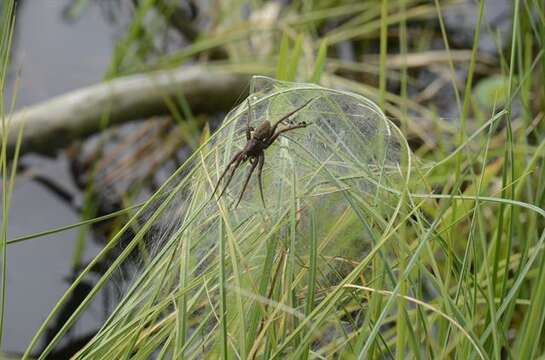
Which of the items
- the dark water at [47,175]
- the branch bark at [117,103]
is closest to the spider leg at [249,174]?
the dark water at [47,175]

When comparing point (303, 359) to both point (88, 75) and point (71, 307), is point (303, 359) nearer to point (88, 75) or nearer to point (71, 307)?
point (71, 307)

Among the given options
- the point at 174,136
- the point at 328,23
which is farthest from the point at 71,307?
the point at 328,23

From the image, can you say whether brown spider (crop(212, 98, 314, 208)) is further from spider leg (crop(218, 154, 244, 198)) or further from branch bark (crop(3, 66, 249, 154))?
branch bark (crop(3, 66, 249, 154))

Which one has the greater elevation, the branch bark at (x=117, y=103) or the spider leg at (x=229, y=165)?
the spider leg at (x=229, y=165)

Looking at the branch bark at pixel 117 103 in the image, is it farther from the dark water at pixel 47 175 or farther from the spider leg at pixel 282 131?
the spider leg at pixel 282 131

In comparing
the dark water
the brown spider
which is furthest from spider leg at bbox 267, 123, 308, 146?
the dark water

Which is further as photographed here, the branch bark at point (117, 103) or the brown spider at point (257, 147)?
the branch bark at point (117, 103)
